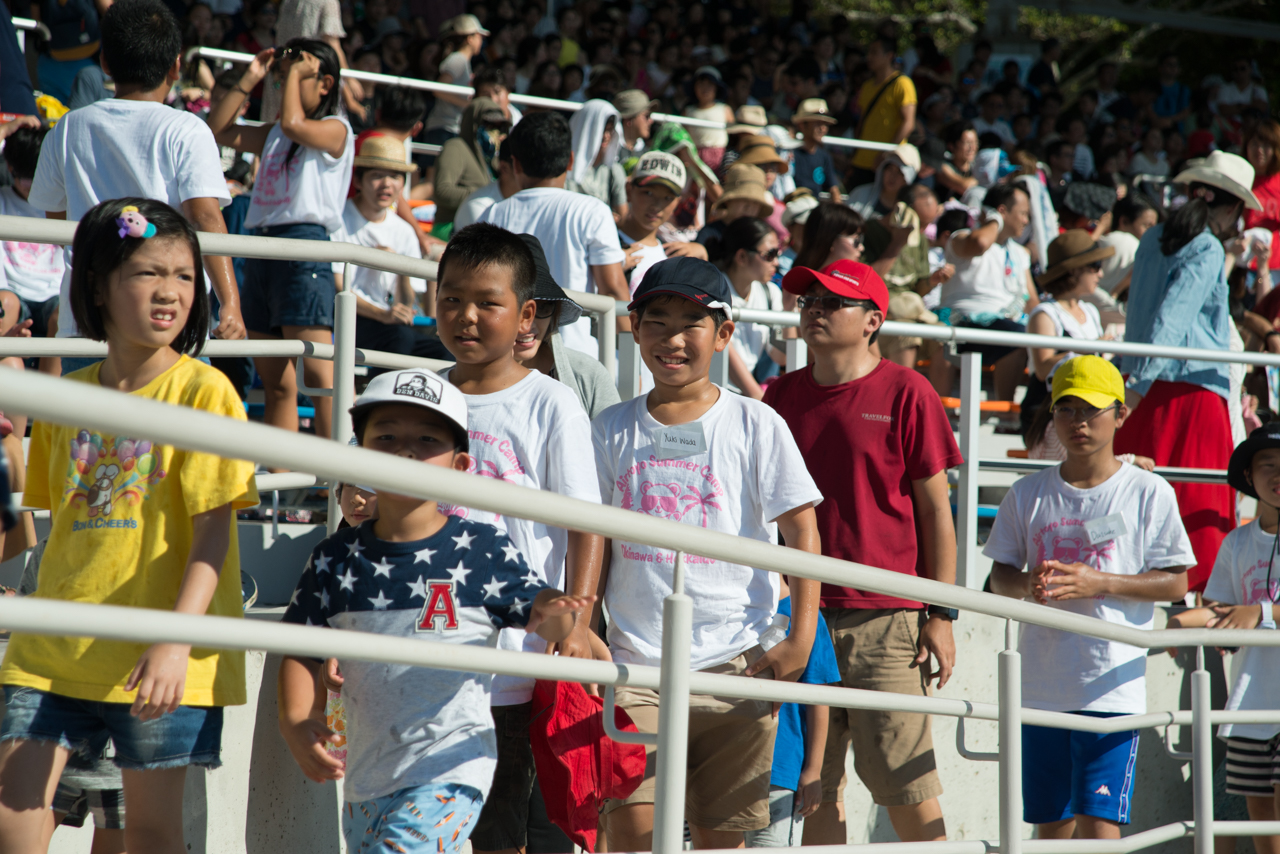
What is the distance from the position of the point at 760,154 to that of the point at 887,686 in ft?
21.4

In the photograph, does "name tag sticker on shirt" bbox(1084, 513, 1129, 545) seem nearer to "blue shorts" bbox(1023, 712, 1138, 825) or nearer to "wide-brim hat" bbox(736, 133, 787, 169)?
"blue shorts" bbox(1023, 712, 1138, 825)

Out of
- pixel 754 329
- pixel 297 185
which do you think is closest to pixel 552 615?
pixel 297 185

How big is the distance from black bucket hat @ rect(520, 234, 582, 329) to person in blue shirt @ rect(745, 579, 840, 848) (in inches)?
38.7

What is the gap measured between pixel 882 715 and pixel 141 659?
2159 mm

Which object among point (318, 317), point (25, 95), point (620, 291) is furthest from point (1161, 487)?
point (25, 95)

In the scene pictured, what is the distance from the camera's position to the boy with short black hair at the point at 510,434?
2.73 metres

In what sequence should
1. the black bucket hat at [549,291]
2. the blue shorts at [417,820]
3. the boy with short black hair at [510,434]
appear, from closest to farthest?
the blue shorts at [417,820], the boy with short black hair at [510,434], the black bucket hat at [549,291]

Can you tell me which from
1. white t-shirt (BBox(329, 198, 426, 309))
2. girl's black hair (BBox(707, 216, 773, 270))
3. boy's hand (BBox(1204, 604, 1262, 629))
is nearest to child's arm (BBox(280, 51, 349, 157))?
white t-shirt (BBox(329, 198, 426, 309))

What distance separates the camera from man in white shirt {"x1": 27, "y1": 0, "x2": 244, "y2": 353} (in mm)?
3727

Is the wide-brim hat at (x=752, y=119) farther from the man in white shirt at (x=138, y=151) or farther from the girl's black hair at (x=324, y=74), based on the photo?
the man in white shirt at (x=138, y=151)

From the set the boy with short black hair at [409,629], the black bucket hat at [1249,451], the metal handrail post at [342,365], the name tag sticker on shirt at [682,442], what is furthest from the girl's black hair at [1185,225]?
the boy with short black hair at [409,629]

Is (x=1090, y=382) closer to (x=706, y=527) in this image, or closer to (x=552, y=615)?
(x=706, y=527)

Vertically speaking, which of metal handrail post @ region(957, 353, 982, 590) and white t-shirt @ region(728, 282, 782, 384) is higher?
white t-shirt @ region(728, 282, 782, 384)

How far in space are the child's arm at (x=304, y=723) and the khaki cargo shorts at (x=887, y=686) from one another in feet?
5.56
